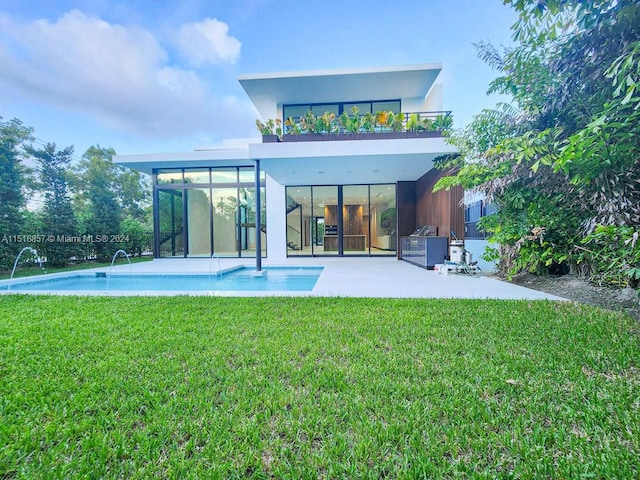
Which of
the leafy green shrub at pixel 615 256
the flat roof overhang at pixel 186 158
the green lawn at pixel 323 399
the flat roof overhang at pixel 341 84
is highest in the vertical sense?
the flat roof overhang at pixel 341 84

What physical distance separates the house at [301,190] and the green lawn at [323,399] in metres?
6.76

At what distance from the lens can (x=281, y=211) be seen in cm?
1123

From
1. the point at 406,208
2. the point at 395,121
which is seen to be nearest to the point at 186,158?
the point at 395,121

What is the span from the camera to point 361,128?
7977 millimetres

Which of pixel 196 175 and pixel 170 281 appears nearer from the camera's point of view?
pixel 170 281

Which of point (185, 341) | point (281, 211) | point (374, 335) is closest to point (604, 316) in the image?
point (374, 335)

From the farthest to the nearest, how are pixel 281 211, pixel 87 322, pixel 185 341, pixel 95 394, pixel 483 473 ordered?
pixel 281 211
pixel 87 322
pixel 185 341
pixel 95 394
pixel 483 473

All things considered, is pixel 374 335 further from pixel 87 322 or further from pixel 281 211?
pixel 281 211

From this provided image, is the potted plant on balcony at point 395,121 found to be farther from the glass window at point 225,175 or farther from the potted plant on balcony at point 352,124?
the glass window at point 225,175

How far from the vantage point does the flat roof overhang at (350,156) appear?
22.7 feet

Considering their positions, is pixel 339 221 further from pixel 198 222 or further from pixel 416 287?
pixel 416 287

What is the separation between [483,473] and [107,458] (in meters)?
1.59

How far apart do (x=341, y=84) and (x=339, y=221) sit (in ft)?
16.5

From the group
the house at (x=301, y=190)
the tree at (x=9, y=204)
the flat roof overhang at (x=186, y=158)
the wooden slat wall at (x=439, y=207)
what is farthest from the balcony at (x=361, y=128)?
the tree at (x=9, y=204)
